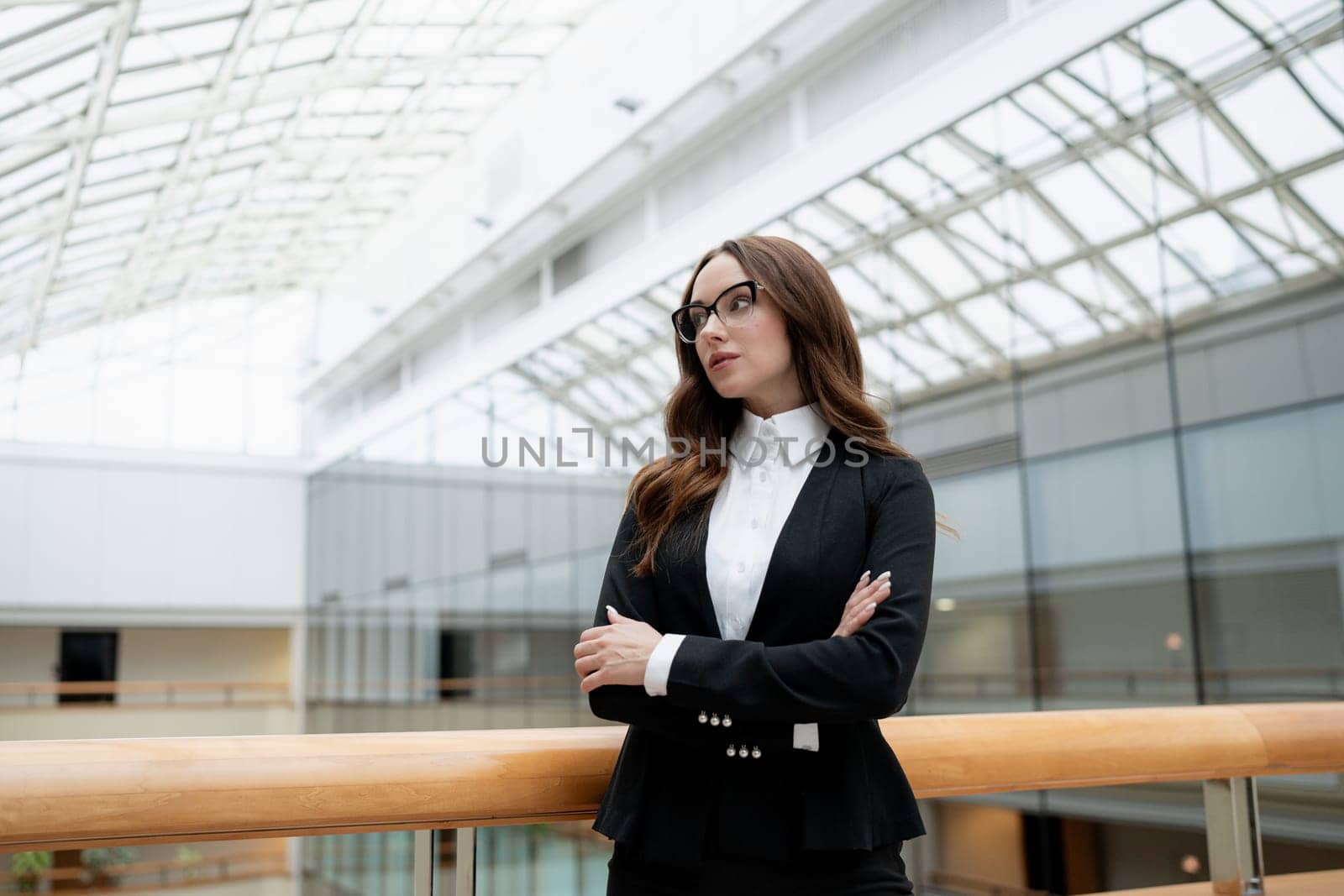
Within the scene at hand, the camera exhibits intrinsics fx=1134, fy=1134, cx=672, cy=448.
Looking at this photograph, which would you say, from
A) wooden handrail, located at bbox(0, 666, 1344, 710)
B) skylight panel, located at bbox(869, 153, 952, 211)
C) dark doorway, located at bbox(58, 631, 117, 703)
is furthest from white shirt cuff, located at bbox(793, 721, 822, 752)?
dark doorway, located at bbox(58, 631, 117, 703)

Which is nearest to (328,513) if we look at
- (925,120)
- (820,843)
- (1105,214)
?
(925,120)

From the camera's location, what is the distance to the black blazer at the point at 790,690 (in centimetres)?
142

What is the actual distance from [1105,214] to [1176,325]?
0.86 m

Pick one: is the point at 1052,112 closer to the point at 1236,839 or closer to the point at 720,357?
the point at 1236,839

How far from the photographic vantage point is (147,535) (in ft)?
71.8

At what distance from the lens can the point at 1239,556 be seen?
6.29 metres

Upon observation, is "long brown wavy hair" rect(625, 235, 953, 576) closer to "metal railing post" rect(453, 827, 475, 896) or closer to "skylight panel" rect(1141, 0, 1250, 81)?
"metal railing post" rect(453, 827, 475, 896)

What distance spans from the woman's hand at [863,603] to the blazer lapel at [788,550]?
10cm

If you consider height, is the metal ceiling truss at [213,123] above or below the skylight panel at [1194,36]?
above

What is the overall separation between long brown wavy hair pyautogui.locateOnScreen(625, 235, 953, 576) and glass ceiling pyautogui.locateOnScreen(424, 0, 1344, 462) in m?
5.33

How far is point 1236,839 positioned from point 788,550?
1.20 meters

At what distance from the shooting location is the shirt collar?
5.66 feet

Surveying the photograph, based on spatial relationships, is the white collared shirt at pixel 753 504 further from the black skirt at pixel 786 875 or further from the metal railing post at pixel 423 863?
the metal railing post at pixel 423 863

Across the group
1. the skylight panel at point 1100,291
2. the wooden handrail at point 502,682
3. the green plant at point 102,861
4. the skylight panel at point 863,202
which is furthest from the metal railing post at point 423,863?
the skylight panel at point 863,202
